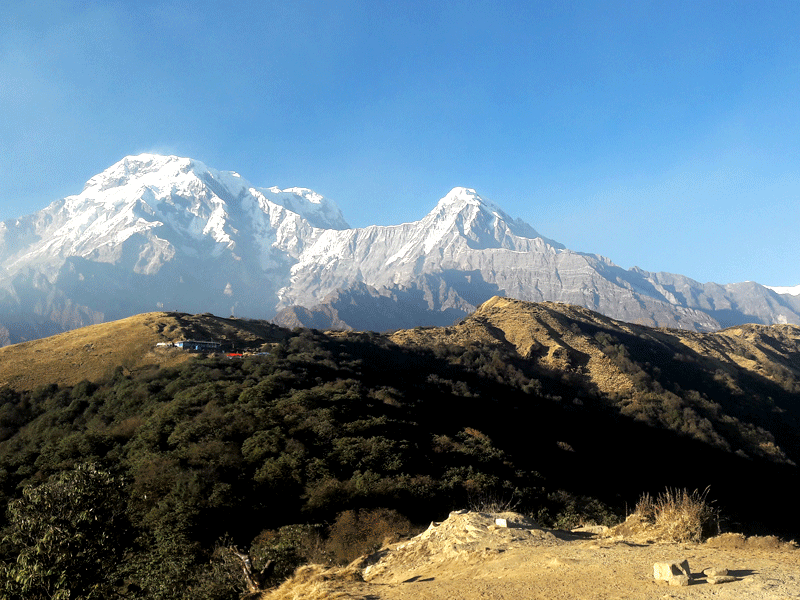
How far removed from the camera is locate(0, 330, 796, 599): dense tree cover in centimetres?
1507

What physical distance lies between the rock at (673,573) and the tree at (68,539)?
1312 cm

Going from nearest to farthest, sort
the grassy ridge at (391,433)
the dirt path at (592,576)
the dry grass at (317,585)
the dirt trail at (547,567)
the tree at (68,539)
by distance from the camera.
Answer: the dirt path at (592,576), the dirt trail at (547,567), the tree at (68,539), the dry grass at (317,585), the grassy ridge at (391,433)

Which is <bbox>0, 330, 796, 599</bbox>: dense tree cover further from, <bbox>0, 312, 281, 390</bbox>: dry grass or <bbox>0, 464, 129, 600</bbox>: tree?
<bbox>0, 312, 281, 390</bbox>: dry grass

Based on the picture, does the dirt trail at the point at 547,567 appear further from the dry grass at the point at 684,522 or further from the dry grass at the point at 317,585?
the dry grass at the point at 684,522

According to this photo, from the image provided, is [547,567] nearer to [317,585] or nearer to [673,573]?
[673,573]

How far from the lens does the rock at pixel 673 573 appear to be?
10.2 meters

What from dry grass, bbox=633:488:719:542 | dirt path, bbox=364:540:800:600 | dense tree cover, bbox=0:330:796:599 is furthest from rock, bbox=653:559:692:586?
dense tree cover, bbox=0:330:796:599

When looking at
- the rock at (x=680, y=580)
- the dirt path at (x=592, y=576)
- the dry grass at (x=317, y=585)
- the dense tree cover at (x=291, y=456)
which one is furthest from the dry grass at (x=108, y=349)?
the rock at (x=680, y=580)

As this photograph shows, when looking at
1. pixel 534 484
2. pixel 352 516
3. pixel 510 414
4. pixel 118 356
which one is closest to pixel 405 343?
pixel 510 414

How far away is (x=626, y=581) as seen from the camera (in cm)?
1099

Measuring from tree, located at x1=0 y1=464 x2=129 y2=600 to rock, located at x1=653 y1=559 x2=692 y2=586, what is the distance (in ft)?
43.0

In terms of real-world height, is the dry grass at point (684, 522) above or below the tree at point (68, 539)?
below

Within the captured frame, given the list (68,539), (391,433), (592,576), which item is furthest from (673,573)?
(391,433)

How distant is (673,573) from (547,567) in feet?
9.96
